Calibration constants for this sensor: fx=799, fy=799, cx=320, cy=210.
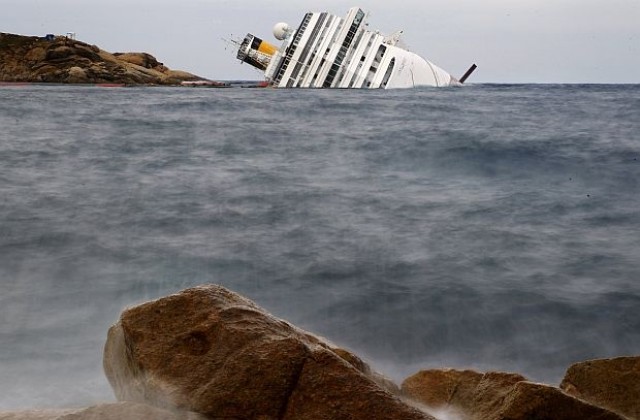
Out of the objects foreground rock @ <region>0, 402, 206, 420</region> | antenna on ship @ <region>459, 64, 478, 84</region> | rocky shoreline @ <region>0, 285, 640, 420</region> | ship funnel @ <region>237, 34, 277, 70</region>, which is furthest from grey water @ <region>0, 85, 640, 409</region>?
antenna on ship @ <region>459, 64, 478, 84</region>

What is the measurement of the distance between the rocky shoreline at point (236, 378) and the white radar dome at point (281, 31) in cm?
6382

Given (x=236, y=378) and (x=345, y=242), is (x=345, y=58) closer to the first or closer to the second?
(x=345, y=242)

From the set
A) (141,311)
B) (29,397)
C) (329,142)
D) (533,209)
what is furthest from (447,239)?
(329,142)

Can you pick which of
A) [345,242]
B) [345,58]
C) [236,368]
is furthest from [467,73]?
[236,368]

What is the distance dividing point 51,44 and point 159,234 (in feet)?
Result: 252

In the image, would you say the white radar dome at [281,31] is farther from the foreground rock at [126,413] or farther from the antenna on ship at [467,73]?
the foreground rock at [126,413]

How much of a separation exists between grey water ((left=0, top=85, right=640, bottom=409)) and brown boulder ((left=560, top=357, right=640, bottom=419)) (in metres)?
2.63

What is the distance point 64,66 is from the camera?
7825 centimetres

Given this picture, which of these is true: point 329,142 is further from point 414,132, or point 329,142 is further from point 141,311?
point 141,311

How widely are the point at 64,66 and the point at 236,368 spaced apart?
261ft

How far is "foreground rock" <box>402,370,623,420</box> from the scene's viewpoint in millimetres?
4379

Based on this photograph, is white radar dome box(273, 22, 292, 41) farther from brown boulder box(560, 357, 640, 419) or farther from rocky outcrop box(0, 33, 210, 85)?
brown boulder box(560, 357, 640, 419)

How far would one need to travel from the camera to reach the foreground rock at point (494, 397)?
4379 millimetres

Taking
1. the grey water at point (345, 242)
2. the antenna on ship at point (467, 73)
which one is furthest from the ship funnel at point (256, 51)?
the grey water at point (345, 242)
